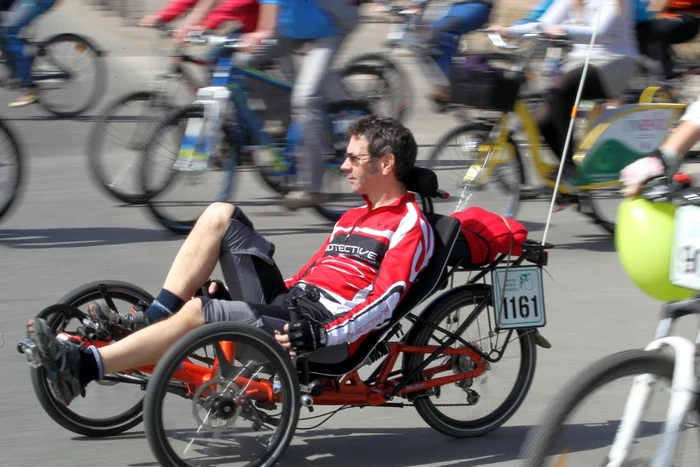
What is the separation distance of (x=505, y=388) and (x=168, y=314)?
142cm

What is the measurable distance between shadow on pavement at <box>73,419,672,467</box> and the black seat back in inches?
15.2

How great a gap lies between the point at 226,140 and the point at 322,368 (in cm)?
365

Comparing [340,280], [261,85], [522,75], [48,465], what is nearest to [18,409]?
[48,465]

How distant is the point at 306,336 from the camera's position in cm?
419

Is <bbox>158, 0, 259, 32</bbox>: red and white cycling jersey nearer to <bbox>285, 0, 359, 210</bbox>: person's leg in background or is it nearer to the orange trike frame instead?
<bbox>285, 0, 359, 210</bbox>: person's leg in background

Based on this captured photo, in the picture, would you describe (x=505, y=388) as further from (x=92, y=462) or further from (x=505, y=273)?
(x=92, y=462)

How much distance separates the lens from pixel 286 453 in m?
4.56

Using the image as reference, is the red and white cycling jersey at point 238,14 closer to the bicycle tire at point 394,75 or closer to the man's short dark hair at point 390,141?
the bicycle tire at point 394,75

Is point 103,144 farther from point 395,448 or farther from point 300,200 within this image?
point 395,448

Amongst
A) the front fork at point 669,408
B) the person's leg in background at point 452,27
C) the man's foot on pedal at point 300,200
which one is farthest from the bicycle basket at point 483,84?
the front fork at point 669,408

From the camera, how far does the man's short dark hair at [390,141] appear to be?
4695 millimetres

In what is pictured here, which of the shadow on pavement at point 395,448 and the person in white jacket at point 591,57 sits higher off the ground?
the person in white jacket at point 591,57

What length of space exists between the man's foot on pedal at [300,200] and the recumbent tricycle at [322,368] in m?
2.99

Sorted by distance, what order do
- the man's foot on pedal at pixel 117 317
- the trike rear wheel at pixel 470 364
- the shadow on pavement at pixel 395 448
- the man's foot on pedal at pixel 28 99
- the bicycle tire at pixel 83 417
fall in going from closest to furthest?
the man's foot on pedal at pixel 117 317 → the bicycle tire at pixel 83 417 → the shadow on pavement at pixel 395 448 → the trike rear wheel at pixel 470 364 → the man's foot on pedal at pixel 28 99
